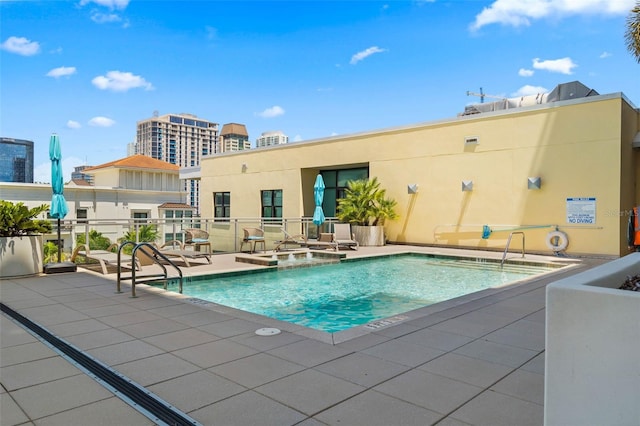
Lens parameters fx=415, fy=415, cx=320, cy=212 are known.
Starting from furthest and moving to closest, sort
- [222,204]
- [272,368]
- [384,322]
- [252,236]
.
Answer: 1. [222,204]
2. [252,236]
3. [384,322]
4. [272,368]

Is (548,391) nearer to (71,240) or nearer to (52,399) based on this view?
(52,399)

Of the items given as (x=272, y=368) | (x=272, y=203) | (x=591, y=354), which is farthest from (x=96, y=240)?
(x=272, y=203)

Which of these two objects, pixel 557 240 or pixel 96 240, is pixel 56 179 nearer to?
pixel 96 240

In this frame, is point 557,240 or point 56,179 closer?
point 56,179

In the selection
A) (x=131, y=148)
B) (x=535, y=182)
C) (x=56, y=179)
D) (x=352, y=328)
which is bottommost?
(x=352, y=328)

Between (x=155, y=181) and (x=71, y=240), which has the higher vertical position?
(x=155, y=181)

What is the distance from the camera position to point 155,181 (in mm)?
44406

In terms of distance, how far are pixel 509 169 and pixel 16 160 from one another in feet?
152

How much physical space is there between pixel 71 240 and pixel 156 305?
18.5 ft

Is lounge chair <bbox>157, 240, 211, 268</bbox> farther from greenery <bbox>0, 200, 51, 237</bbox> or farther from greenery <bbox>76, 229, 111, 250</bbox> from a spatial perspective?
greenery <bbox>0, 200, 51, 237</bbox>

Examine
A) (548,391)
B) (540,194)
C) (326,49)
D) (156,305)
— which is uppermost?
(326,49)

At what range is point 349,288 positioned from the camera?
24.8ft

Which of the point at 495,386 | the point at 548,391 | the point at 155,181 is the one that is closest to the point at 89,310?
the point at 495,386

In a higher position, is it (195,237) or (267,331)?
(195,237)
